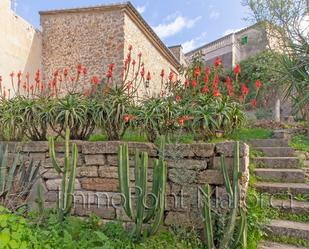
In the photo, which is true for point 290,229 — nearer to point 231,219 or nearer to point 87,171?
point 231,219

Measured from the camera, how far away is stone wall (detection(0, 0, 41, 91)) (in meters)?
7.56

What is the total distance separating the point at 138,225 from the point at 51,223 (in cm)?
99

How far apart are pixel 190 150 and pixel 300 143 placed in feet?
11.5

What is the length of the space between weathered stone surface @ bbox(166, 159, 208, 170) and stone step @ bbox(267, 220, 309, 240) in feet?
3.14

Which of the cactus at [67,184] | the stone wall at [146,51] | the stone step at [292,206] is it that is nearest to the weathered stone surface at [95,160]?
the cactus at [67,184]

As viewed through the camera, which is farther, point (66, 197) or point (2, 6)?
point (2, 6)

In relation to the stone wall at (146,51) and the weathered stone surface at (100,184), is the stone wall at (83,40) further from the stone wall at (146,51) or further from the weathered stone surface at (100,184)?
the weathered stone surface at (100,184)

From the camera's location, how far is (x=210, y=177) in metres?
2.91

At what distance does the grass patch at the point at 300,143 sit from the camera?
4952 mm

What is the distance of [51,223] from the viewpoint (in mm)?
2895

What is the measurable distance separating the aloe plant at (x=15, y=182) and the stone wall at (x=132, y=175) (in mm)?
172

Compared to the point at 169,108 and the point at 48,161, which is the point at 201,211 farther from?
the point at 48,161

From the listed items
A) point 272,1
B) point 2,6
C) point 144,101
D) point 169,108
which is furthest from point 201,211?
point 272,1

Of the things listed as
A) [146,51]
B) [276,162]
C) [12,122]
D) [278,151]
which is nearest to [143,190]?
[12,122]
